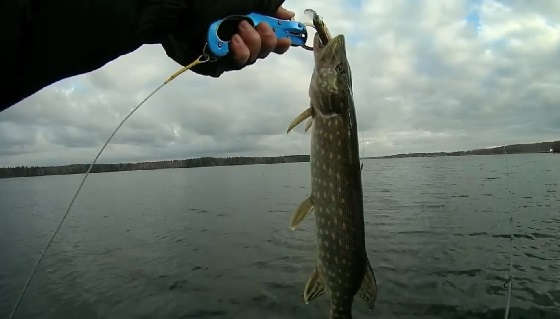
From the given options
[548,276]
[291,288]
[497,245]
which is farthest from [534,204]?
[291,288]

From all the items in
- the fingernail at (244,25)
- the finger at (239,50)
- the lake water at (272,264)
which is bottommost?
the lake water at (272,264)

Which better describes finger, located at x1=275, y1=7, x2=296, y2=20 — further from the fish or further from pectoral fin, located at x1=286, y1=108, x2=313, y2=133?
pectoral fin, located at x1=286, y1=108, x2=313, y2=133

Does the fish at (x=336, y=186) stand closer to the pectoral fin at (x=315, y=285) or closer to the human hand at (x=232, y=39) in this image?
the pectoral fin at (x=315, y=285)

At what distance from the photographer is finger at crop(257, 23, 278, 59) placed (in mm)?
3014

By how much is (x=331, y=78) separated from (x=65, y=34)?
6.06 feet

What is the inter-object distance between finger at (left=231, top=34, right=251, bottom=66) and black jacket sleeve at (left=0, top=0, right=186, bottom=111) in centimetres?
50

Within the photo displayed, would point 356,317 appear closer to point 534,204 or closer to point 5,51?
point 5,51

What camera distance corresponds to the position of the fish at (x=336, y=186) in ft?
10.0

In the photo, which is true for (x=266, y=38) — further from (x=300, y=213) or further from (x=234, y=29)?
(x=300, y=213)

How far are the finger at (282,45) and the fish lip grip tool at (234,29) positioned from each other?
32mm

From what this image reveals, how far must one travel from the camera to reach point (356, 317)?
871cm

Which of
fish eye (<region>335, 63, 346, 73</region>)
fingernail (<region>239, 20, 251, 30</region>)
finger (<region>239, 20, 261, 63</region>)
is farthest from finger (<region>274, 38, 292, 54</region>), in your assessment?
fish eye (<region>335, 63, 346, 73</region>)

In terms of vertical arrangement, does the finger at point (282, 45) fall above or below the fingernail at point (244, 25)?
below

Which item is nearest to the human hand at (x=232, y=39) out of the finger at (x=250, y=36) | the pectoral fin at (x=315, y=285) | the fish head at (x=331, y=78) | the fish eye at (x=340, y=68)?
the finger at (x=250, y=36)
